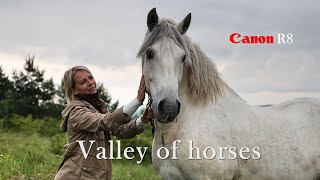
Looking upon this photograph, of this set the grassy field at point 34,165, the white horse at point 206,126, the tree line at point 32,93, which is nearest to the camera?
the white horse at point 206,126

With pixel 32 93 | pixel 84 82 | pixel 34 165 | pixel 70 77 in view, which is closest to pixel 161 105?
pixel 84 82

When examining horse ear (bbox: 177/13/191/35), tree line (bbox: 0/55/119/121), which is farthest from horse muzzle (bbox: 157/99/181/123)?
tree line (bbox: 0/55/119/121)

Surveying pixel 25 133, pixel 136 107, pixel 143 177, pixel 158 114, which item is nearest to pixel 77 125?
pixel 136 107

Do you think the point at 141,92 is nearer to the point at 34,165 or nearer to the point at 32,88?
the point at 34,165

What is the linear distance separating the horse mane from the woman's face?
55cm

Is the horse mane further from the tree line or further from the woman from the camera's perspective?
the tree line

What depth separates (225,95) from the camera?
3.90 metres

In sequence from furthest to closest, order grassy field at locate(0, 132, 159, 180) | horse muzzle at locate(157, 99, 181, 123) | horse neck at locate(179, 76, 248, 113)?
grassy field at locate(0, 132, 159, 180), horse neck at locate(179, 76, 248, 113), horse muzzle at locate(157, 99, 181, 123)

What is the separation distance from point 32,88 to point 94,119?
81.9ft

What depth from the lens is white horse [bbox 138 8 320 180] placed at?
327 cm

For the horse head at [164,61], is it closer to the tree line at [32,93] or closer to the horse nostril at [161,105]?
the horse nostril at [161,105]

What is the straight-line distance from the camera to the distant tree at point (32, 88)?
1042 inches

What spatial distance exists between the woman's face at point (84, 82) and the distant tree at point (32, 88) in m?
23.2

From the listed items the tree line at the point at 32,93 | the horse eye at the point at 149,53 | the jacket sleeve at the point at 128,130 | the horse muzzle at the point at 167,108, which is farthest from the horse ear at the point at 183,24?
the tree line at the point at 32,93
